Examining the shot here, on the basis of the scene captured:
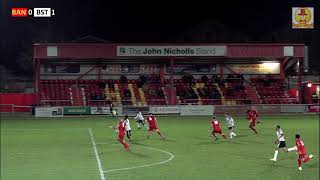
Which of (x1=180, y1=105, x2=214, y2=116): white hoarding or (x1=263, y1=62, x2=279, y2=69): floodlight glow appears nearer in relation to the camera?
(x1=180, y1=105, x2=214, y2=116): white hoarding

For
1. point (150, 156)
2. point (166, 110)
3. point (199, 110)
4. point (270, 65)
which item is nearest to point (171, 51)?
point (166, 110)

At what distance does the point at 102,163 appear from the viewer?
22.8 meters

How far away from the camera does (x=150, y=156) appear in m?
24.8

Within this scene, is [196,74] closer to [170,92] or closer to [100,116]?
[170,92]

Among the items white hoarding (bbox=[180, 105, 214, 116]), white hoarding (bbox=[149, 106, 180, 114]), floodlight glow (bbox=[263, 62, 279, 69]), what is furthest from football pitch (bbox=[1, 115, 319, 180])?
floodlight glow (bbox=[263, 62, 279, 69])

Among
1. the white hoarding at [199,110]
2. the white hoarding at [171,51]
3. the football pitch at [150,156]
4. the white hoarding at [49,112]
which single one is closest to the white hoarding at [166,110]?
the white hoarding at [199,110]

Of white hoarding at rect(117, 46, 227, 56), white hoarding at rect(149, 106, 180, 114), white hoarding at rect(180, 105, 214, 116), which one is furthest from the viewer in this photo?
white hoarding at rect(117, 46, 227, 56)

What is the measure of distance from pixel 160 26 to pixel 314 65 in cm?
2631

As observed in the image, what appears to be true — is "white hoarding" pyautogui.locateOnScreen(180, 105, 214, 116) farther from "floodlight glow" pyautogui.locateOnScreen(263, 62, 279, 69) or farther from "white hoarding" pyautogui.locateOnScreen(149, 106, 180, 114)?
"floodlight glow" pyautogui.locateOnScreen(263, 62, 279, 69)

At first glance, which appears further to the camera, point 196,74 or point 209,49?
point 196,74

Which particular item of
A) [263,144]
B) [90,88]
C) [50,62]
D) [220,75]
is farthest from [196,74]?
[263,144]

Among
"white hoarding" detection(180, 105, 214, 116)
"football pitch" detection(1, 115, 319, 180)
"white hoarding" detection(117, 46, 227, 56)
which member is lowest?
"football pitch" detection(1, 115, 319, 180)

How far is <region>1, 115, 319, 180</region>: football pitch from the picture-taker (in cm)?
1978

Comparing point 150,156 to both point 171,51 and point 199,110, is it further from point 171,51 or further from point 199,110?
point 171,51
